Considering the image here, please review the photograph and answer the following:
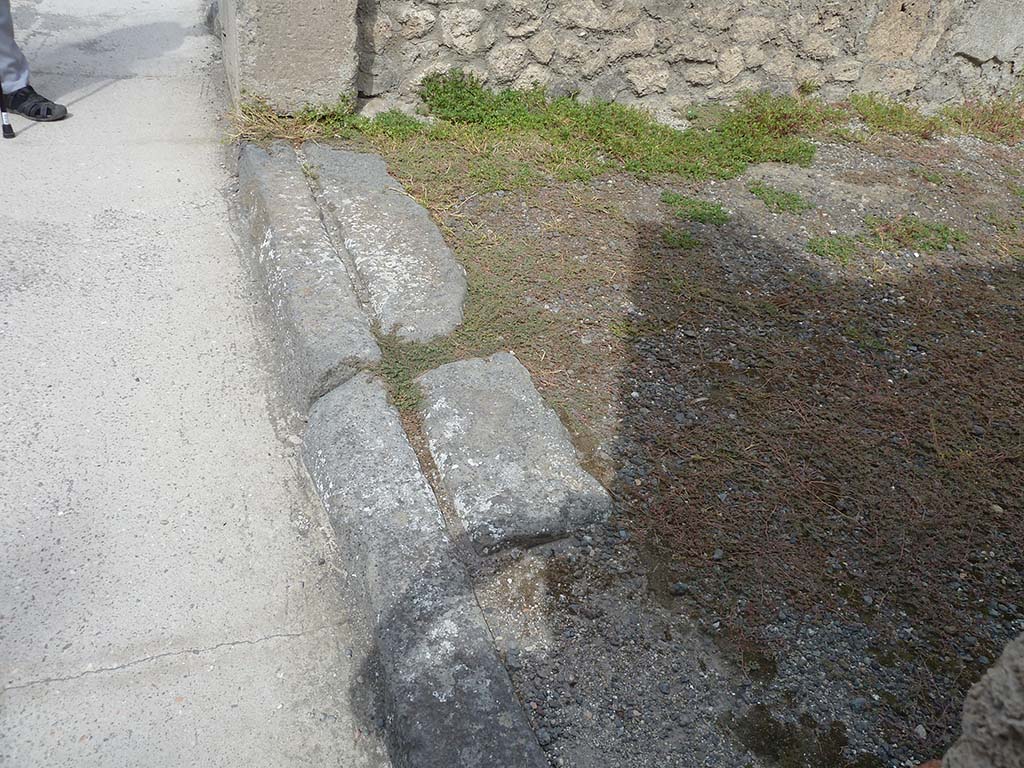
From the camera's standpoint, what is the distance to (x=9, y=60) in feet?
14.1

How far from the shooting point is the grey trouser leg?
13.8ft

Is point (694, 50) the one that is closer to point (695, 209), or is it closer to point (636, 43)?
point (636, 43)

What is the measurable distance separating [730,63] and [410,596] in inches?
153

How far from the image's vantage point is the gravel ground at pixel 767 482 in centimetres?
207

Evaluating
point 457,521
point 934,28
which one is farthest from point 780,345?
point 934,28

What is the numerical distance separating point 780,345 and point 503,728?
1.95 meters

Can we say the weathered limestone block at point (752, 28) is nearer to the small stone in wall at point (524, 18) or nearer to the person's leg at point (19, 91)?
the small stone in wall at point (524, 18)

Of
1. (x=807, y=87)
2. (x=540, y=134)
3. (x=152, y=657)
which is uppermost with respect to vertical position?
(x=807, y=87)

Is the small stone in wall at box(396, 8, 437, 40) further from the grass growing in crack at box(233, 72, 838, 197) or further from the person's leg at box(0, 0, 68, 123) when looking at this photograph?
the person's leg at box(0, 0, 68, 123)

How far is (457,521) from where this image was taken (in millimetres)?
2443

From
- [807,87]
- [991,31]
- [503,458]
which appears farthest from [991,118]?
[503,458]

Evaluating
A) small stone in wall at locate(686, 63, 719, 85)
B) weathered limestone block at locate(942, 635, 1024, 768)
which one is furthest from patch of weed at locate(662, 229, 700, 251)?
weathered limestone block at locate(942, 635, 1024, 768)

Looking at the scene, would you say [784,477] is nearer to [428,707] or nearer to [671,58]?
[428,707]

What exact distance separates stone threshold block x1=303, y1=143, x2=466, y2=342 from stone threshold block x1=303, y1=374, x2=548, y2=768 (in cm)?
38
